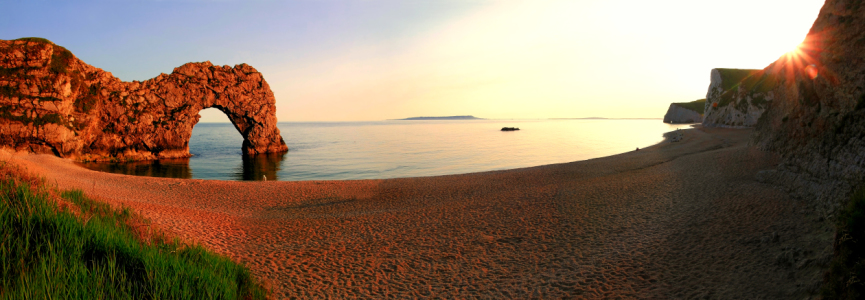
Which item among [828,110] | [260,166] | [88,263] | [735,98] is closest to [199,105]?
[260,166]

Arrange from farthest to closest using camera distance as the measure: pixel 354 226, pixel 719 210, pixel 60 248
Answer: pixel 354 226, pixel 719 210, pixel 60 248

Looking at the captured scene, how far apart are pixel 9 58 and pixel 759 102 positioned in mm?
84392

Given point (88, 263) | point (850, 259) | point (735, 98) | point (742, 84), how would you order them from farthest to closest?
point (735, 98), point (742, 84), point (88, 263), point (850, 259)

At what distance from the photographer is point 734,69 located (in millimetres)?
71938

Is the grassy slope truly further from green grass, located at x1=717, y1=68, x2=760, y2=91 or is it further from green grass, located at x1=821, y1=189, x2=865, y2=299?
green grass, located at x1=821, y1=189, x2=865, y2=299

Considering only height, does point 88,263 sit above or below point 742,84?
below

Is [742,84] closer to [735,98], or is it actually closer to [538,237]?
[735,98]

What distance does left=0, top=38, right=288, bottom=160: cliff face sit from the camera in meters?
30.1

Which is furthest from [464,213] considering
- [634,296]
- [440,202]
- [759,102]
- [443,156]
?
[759,102]

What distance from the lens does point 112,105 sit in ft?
117

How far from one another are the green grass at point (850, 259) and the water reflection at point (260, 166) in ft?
88.7

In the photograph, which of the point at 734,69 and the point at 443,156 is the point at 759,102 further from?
the point at 443,156

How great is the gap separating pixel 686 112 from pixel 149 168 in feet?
466

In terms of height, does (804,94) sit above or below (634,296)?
above
